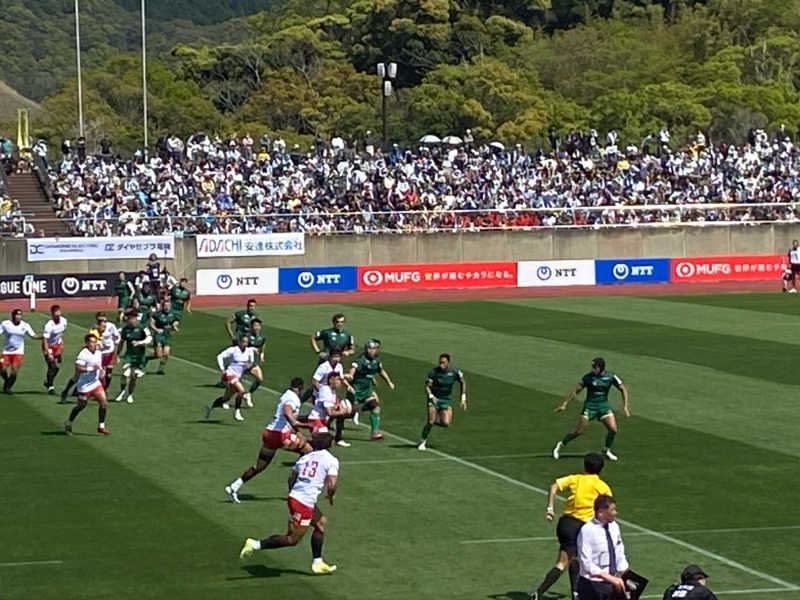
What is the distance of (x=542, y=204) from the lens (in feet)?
243

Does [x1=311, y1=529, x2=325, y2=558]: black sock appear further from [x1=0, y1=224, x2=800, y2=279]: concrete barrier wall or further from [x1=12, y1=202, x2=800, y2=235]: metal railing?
[x1=12, y1=202, x2=800, y2=235]: metal railing

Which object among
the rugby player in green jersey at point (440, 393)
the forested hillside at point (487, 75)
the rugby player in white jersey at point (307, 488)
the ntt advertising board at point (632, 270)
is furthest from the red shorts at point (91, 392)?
the forested hillside at point (487, 75)

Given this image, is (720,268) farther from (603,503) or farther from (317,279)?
(603,503)

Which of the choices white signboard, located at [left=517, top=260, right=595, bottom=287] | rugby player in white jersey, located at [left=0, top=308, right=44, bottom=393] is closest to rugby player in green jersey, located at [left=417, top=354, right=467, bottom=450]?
rugby player in white jersey, located at [left=0, top=308, right=44, bottom=393]

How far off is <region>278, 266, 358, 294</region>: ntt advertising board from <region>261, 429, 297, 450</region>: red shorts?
42.0m

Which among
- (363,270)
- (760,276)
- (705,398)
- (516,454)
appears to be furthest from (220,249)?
(516,454)

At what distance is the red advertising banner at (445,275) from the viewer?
2709 inches

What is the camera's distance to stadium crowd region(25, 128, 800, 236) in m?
70.6

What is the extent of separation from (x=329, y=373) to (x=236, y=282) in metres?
38.5

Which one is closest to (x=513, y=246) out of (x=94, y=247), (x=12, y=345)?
(x=94, y=247)

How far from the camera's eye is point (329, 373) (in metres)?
29.2

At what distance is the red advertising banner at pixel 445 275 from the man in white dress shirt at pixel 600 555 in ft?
171

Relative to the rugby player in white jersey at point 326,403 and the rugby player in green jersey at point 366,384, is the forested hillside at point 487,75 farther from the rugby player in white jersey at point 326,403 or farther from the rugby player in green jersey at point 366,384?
the rugby player in white jersey at point 326,403

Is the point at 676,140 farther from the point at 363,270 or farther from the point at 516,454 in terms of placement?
the point at 516,454
